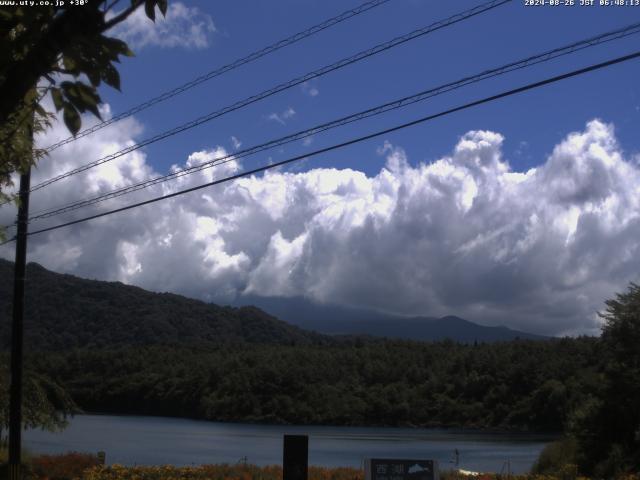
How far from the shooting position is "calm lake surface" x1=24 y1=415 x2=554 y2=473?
36.9 meters

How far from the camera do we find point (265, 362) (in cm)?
9162

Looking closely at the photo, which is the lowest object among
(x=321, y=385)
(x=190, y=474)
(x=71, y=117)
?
(x=321, y=385)

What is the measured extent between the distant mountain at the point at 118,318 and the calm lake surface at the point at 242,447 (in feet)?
115

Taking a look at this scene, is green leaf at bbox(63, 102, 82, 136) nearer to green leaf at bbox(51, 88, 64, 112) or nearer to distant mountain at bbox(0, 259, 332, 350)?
green leaf at bbox(51, 88, 64, 112)

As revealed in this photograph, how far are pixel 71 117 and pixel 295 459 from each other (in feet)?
22.2

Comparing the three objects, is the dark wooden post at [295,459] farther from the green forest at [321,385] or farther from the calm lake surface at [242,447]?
the green forest at [321,385]

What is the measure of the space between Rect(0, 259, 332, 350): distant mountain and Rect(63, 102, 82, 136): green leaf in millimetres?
90103

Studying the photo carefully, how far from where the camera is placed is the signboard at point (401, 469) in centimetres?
894

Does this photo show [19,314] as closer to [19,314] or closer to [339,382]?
[19,314]

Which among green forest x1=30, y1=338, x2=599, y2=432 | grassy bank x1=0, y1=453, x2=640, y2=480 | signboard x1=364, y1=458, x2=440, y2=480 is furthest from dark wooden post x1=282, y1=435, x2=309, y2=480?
green forest x1=30, y1=338, x2=599, y2=432

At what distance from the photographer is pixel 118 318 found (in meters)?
143

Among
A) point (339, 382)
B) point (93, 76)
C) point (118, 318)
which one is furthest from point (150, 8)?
point (118, 318)

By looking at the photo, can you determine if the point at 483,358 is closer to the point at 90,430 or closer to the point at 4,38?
the point at 90,430

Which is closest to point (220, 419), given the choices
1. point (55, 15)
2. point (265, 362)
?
point (265, 362)
